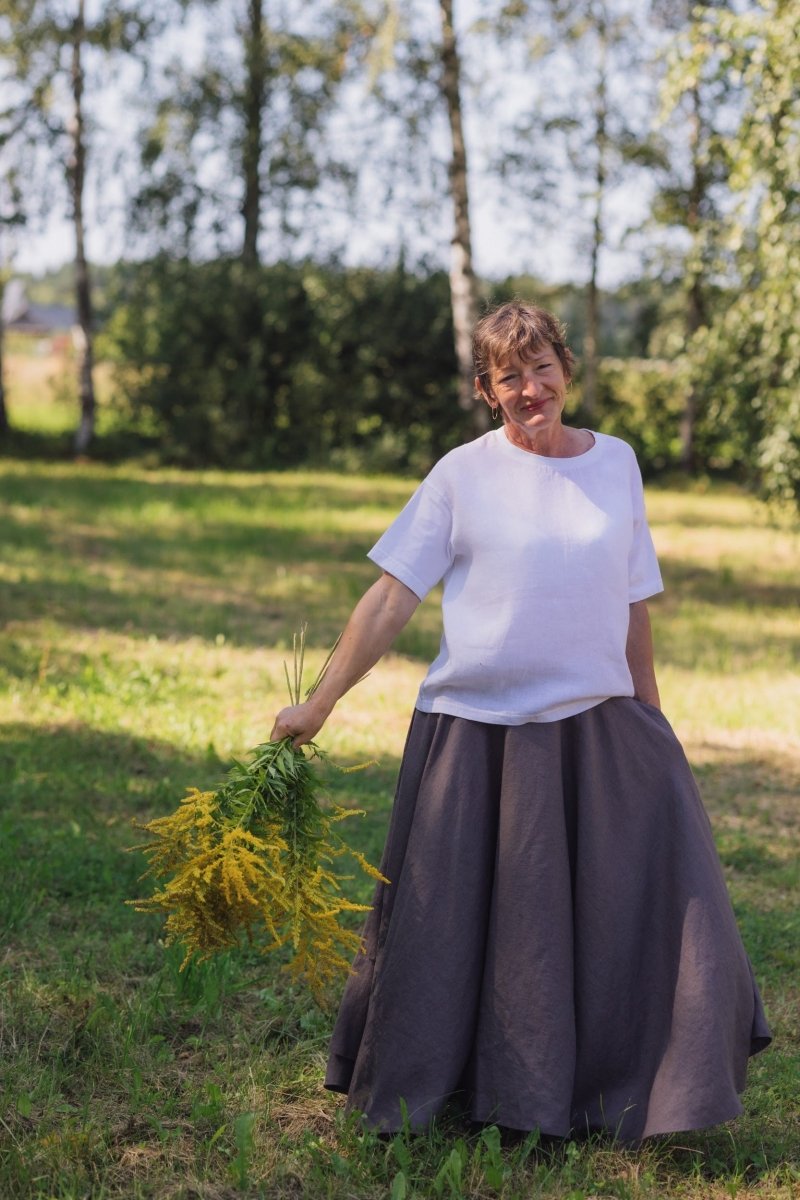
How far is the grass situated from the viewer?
3.04 meters

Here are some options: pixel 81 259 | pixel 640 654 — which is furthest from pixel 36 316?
pixel 640 654

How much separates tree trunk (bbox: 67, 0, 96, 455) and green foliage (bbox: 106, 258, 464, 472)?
1425mm

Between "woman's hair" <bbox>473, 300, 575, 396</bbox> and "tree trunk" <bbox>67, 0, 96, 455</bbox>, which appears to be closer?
"woman's hair" <bbox>473, 300, 575, 396</bbox>

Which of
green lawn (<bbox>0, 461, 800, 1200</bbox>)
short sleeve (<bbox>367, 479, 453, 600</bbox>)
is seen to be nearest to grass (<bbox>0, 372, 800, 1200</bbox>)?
green lawn (<bbox>0, 461, 800, 1200</bbox>)

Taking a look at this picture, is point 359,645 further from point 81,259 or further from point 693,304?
point 693,304

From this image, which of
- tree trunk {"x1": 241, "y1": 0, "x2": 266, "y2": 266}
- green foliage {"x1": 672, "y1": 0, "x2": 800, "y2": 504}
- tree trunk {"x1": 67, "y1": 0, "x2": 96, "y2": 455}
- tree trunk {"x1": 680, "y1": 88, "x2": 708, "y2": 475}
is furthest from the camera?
tree trunk {"x1": 241, "y1": 0, "x2": 266, "y2": 266}

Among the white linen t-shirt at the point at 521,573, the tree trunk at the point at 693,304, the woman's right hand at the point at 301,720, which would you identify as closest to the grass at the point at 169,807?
the woman's right hand at the point at 301,720

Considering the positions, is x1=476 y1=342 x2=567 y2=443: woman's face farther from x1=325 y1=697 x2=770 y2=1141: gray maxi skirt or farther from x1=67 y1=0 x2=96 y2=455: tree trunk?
x1=67 y1=0 x2=96 y2=455: tree trunk

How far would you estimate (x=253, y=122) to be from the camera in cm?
2378

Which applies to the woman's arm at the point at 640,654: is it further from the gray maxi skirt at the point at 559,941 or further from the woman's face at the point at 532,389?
the woman's face at the point at 532,389

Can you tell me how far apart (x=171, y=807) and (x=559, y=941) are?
9.28ft

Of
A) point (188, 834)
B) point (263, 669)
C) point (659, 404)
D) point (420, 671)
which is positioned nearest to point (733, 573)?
point (420, 671)

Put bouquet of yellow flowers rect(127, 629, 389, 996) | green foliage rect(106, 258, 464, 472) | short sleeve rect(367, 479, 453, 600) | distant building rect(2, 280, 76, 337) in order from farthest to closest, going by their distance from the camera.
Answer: distant building rect(2, 280, 76, 337)
green foliage rect(106, 258, 464, 472)
short sleeve rect(367, 479, 453, 600)
bouquet of yellow flowers rect(127, 629, 389, 996)

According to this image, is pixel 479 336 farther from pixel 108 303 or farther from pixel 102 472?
pixel 108 303
